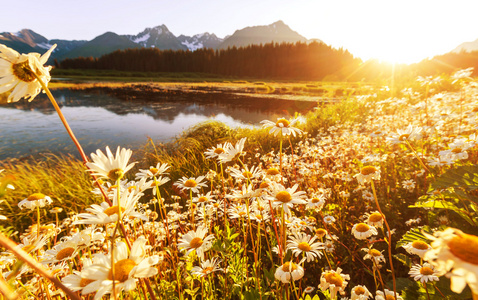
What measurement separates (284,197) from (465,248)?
84 cm

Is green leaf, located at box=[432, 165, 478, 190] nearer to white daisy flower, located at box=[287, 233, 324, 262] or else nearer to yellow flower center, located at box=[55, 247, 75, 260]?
white daisy flower, located at box=[287, 233, 324, 262]

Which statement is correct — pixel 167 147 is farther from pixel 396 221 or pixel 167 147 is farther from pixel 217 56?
pixel 217 56

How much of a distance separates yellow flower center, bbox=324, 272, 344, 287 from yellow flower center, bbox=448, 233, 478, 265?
37.8 inches

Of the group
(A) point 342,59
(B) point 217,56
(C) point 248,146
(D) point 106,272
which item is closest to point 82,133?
(C) point 248,146

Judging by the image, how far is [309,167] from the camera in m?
4.05

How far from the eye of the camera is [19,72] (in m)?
1.02

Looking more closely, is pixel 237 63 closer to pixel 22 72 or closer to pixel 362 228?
pixel 362 228

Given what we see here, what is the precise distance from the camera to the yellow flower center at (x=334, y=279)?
4.74ft

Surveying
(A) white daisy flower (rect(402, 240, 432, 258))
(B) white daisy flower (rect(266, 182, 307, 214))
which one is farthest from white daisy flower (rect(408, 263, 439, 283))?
(B) white daisy flower (rect(266, 182, 307, 214))

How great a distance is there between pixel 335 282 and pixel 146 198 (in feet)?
15.4

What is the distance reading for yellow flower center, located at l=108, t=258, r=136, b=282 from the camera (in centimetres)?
77

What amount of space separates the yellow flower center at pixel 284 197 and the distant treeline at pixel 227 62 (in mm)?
78461

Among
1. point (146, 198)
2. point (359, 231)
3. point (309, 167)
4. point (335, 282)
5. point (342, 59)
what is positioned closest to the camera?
point (335, 282)

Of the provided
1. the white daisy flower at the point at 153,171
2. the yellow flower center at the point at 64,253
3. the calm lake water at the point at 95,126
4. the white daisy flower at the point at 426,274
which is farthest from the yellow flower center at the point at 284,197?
the calm lake water at the point at 95,126
